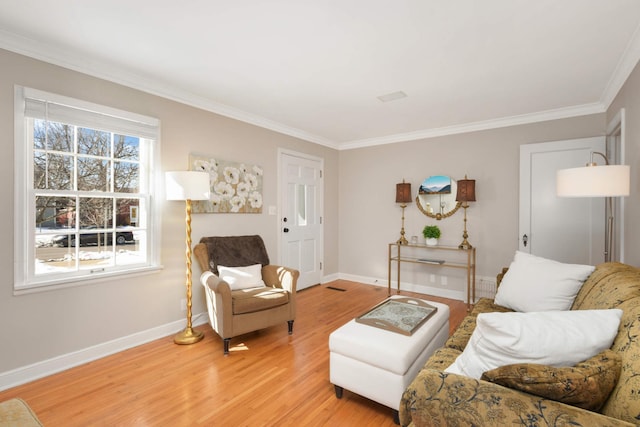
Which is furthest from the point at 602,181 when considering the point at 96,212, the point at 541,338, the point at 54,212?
the point at 54,212

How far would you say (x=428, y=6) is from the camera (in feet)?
6.06

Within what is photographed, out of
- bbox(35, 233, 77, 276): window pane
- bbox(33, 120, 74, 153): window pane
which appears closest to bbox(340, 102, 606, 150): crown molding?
bbox(33, 120, 74, 153): window pane

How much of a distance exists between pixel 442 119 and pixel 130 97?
356 cm

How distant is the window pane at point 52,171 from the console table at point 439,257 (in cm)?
390

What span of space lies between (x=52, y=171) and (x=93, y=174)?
0.92 ft

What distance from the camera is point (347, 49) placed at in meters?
2.35

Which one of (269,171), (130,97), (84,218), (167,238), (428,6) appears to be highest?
(428,6)

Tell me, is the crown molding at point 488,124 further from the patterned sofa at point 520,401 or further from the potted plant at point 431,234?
the patterned sofa at point 520,401

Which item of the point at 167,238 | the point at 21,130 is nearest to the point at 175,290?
the point at 167,238

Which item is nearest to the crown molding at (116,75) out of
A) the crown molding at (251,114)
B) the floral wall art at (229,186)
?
the crown molding at (251,114)

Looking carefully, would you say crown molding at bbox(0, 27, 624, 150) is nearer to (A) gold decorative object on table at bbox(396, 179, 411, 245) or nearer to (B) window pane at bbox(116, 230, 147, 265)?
(A) gold decorative object on table at bbox(396, 179, 411, 245)

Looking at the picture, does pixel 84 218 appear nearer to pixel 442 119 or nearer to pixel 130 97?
pixel 130 97

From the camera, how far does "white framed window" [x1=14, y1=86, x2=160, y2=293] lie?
228 cm

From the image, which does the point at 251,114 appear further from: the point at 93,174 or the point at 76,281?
the point at 76,281
